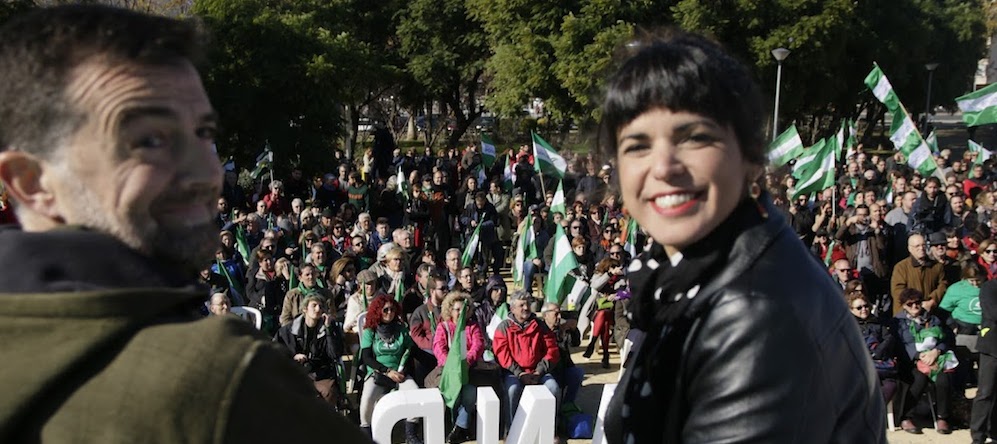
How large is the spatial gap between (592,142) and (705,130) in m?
0.43

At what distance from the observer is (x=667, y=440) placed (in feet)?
5.08

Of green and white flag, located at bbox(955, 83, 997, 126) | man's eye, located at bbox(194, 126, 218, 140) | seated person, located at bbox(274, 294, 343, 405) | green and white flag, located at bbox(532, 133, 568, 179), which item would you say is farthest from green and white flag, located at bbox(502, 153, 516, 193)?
man's eye, located at bbox(194, 126, 218, 140)

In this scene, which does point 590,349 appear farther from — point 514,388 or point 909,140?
point 909,140

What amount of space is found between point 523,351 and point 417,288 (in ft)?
8.44

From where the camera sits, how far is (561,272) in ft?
32.3

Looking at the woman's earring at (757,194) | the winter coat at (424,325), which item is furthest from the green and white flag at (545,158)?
the woman's earring at (757,194)

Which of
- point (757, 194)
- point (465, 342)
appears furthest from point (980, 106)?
point (757, 194)

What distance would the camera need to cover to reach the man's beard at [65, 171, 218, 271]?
47.8 inches

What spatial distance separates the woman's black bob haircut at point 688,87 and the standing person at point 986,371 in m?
6.28

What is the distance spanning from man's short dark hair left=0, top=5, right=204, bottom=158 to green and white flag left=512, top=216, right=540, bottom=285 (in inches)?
421

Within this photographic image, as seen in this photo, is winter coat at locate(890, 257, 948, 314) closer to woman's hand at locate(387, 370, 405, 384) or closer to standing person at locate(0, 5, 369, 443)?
woman's hand at locate(387, 370, 405, 384)

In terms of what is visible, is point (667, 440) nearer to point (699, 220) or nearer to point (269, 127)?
point (699, 220)

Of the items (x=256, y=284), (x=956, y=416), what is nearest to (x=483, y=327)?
(x=256, y=284)

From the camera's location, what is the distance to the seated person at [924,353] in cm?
761
